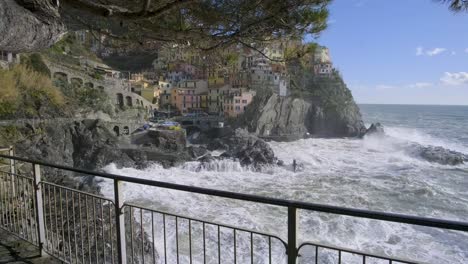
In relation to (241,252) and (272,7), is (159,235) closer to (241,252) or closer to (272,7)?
(241,252)

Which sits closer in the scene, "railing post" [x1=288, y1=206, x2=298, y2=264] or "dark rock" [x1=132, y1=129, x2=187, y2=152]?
"railing post" [x1=288, y1=206, x2=298, y2=264]

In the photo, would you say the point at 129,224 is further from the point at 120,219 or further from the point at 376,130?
the point at 376,130

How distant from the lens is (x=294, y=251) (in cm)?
129

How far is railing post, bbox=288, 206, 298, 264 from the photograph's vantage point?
4.10ft

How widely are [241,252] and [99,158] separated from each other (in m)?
12.1

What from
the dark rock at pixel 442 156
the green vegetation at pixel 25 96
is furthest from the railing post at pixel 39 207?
the dark rock at pixel 442 156

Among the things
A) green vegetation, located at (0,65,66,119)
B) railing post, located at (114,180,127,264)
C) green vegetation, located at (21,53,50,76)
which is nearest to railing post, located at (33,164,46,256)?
railing post, located at (114,180,127,264)

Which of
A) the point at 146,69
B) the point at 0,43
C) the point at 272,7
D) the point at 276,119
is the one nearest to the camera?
the point at 0,43

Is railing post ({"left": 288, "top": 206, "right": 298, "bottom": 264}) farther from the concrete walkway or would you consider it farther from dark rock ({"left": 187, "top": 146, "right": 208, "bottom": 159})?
dark rock ({"left": 187, "top": 146, "right": 208, "bottom": 159})

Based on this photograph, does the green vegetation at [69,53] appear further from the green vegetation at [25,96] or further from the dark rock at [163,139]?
the green vegetation at [25,96]

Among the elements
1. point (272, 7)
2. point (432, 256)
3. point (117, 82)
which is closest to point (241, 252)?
point (432, 256)

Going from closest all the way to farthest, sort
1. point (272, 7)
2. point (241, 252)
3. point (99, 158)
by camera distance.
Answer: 1. point (272, 7)
2. point (241, 252)
3. point (99, 158)

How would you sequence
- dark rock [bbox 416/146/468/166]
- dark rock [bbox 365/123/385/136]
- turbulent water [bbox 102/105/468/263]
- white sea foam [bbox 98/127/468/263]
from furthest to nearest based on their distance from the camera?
dark rock [bbox 365/123/385/136] → dark rock [bbox 416/146/468/166] → white sea foam [bbox 98/127/468/263] → turbulent water [bbox 102/105/468/263]

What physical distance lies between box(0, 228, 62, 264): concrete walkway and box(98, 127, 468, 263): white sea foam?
2022 millimetres
